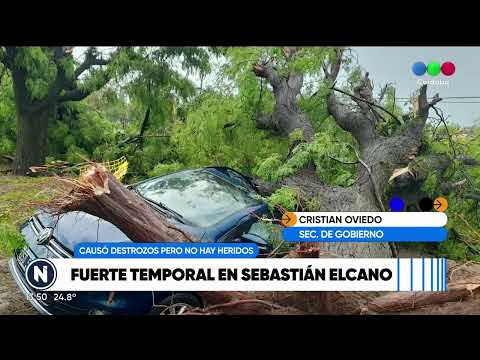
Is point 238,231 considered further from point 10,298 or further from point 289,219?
point 10,298

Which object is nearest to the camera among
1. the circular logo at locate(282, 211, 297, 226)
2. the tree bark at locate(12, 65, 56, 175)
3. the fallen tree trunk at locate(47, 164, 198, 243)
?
the fallen tree trunk at locate(47, 164, 198, 243)

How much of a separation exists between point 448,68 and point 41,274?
317cm

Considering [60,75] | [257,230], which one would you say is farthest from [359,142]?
[60,75]

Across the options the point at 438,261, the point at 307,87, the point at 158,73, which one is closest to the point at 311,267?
the point at 438,261

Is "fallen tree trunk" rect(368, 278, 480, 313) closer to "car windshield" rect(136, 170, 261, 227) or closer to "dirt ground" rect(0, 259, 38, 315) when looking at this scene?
"car windshield" rect(136, 170, 261, 227)

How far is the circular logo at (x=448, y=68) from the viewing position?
11.9ft

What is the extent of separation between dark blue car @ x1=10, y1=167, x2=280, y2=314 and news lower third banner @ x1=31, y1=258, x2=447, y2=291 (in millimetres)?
69

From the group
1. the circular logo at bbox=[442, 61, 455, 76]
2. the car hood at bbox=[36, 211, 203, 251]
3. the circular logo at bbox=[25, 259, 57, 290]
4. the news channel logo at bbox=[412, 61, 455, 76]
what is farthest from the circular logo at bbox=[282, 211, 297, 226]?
the circular logo at bbox=[25, 259, 57, 290]

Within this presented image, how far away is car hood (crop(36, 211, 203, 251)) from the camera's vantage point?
11.6ft

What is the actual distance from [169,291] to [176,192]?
70 centimetres

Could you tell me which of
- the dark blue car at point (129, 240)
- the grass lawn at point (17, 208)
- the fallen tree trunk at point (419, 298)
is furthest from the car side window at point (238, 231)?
the grass lawn at point (17, 208)

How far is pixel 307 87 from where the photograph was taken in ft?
12.6

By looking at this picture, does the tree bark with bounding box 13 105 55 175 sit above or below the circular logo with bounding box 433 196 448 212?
above

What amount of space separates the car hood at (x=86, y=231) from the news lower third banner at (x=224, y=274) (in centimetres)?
14
